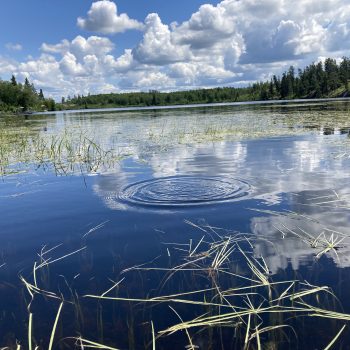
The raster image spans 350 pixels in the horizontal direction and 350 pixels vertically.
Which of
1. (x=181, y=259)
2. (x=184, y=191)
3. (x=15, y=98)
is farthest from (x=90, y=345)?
(x=15, y=98)

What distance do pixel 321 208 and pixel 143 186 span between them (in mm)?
5291

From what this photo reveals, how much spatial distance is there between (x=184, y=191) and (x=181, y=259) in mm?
4388

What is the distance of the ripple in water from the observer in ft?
31.3

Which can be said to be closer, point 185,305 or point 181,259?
point 185,305

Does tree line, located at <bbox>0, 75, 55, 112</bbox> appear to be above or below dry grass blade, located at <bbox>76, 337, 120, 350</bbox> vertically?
above

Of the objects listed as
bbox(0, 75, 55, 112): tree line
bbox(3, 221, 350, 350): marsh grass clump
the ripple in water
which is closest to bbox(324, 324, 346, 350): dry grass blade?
bbox(3, 221, 350, 350): marsh grass clump

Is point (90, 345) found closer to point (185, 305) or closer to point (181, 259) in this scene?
point (185, 305)

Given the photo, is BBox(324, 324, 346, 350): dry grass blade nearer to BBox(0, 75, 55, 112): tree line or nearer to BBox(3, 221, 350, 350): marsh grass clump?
BBox(3, 221, 350, 350): marsh grass clump

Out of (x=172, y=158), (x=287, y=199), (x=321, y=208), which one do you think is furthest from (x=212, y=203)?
(x=172, y=158)

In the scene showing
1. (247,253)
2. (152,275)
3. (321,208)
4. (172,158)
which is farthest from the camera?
(172,158)

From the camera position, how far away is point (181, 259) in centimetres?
Result: 611

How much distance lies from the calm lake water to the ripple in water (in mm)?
34

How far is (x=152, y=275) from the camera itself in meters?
5.61

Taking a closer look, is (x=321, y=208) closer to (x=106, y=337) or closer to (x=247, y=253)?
(x=247, y=253)
